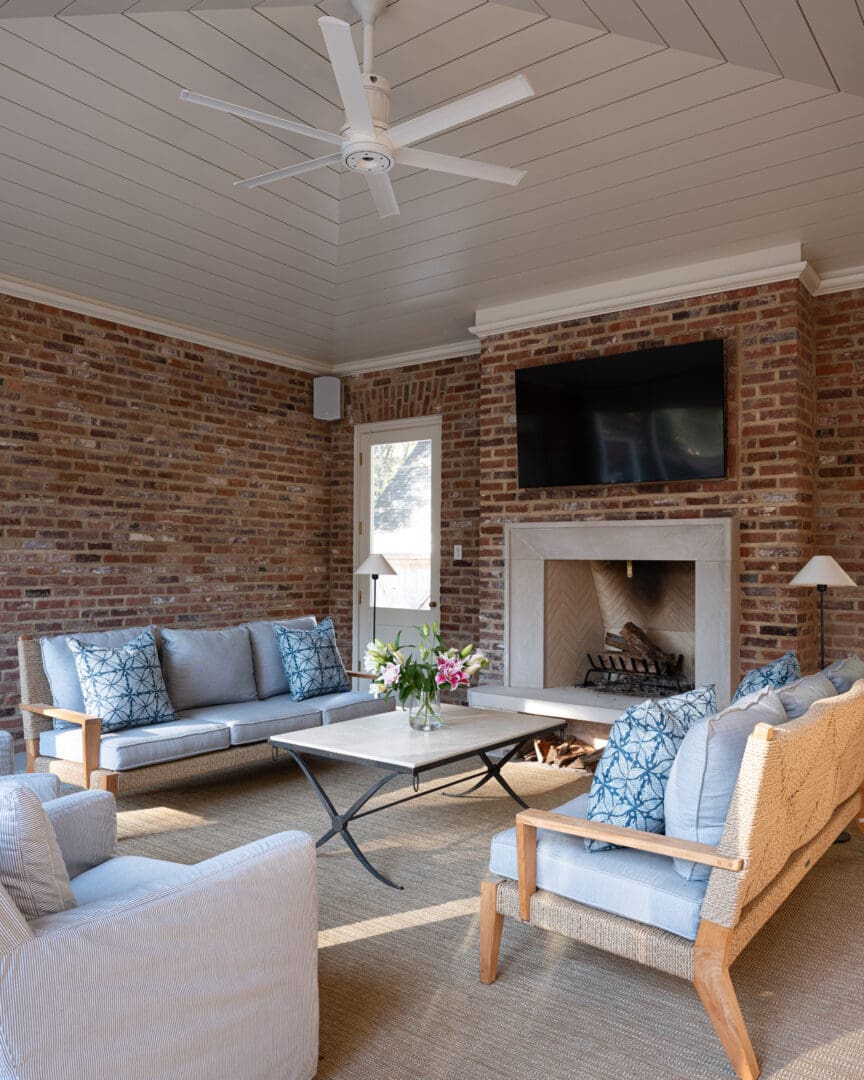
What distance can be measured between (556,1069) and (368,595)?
4970 mm

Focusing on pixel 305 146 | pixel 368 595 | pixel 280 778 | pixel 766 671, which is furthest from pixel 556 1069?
pixel 368 595

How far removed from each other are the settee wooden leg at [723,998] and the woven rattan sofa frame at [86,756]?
271cm

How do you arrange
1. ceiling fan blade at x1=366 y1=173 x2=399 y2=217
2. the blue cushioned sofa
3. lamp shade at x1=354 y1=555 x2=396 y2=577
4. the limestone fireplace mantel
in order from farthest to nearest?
lamp shade at x1=354 y1=555 x2=396 y2=577
the limestone fireplace mantel
the blue cushioned sofa
ceiling fan blade at x1=366 y1=173 x2=399 y2=217

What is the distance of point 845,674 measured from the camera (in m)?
3.16

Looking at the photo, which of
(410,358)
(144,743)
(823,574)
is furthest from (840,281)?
(144,743)

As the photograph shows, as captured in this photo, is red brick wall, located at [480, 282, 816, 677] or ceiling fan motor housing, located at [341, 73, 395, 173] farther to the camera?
red brick wall, located at [480, 282, 816, 677]

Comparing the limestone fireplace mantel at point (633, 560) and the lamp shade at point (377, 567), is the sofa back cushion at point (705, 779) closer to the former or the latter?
the limestone fireplace mantel at point (633, 560)

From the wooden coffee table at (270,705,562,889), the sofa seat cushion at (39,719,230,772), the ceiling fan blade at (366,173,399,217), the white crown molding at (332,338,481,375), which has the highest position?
the white crown molding at (332,338,481,375)

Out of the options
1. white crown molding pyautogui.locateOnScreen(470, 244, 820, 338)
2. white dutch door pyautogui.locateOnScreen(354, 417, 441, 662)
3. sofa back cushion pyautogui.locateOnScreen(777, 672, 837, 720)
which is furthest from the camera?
white dutch door pyautogui.locateOnScreen(354, 417, 441, 662)

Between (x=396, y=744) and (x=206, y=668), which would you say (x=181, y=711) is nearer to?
(x=206, y=668)

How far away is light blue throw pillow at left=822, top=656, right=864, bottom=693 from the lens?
311 cm

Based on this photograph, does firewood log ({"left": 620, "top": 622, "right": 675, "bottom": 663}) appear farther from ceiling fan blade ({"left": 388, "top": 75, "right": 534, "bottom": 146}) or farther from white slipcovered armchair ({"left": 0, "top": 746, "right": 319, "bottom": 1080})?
white slipcovered armchair ({"left": 0, "top": 746, "right": 319, "bottom": 1080})

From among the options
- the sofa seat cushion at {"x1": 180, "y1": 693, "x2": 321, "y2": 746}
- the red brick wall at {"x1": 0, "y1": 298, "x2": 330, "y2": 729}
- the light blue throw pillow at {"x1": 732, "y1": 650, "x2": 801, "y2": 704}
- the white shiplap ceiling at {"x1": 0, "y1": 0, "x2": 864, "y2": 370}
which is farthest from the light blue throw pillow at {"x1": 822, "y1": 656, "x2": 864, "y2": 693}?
the red brick wall at {"x1": 0, "y1": 298, "x2": 330, "y2": 729}

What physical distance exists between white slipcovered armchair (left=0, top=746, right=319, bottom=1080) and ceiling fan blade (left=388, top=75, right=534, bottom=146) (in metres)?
2.09
